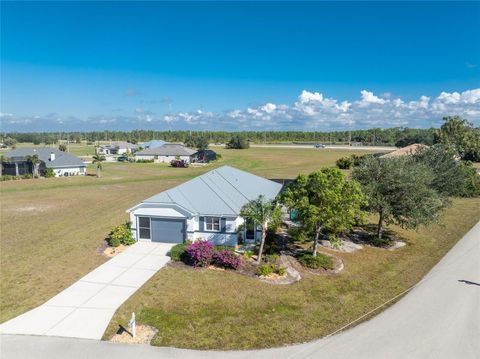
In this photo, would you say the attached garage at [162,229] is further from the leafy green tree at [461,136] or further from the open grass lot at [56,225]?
the leafy green tree at [461,136]

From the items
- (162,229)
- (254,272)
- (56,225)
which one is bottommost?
(56,225)

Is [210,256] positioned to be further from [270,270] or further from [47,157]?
[47,157]

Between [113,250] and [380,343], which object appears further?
[113,250]

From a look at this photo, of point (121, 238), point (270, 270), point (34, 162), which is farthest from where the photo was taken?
point (34, 162)

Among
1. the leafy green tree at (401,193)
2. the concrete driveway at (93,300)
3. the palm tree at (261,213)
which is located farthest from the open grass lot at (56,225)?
the leafy green tree at (401,193)

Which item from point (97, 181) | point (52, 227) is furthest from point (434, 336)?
point (97, 181)

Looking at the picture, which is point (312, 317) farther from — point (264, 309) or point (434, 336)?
point (434, 336)

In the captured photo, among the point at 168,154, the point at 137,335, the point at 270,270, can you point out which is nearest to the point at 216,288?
the point at 270,270

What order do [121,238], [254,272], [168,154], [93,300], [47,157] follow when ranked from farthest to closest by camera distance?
[168,154], [47,157], [121,238], [254,272], [93,300]
